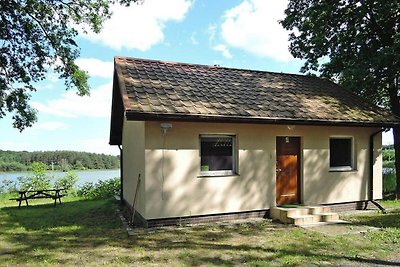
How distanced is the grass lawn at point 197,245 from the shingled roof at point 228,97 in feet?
9.55

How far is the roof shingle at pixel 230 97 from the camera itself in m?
8.64

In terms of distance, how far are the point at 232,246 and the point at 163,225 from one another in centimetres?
236

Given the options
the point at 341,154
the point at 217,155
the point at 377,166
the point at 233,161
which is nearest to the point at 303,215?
the point at 233,161

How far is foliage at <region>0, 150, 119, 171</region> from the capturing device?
20.6 m

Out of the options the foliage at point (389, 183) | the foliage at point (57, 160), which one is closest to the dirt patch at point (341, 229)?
the foliage at point (389, 183)

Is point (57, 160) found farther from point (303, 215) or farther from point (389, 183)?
point (389, 183)

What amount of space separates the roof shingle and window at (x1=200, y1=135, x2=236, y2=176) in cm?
89

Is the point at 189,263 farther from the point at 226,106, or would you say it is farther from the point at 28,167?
the point at 28,167

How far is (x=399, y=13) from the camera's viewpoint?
13414 millimetres

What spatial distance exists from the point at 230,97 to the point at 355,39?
7.76 m

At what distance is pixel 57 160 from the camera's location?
22.3m

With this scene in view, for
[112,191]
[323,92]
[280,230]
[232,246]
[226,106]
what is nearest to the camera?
[232,246]

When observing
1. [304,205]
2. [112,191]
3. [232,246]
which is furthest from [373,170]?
[112,191]

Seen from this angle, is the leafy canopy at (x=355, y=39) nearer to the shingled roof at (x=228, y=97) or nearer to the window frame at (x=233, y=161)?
the shingled roof at (x=228, y=97)
